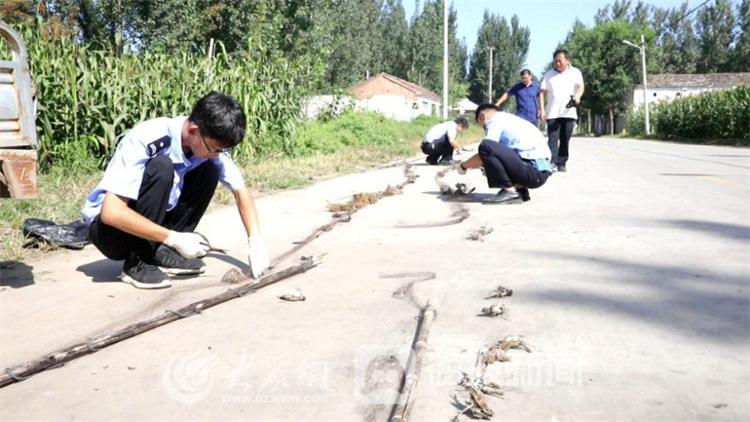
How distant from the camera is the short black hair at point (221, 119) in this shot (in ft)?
10.6

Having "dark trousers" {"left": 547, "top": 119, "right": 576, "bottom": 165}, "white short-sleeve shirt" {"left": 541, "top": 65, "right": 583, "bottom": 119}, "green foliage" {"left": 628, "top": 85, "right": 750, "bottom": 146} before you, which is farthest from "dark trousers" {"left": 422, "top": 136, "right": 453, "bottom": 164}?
"green foliage" {"left": 628, "top": 85, "right": 750, "bottom": 146}

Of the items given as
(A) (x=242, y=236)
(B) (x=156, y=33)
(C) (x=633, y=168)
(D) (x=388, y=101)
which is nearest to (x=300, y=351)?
(A) (x=242, y=236)

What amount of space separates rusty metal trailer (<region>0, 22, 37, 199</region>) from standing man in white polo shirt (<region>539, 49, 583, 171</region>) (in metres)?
8.09

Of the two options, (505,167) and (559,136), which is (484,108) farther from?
(559,136)

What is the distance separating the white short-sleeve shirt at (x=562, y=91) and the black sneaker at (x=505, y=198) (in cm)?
334

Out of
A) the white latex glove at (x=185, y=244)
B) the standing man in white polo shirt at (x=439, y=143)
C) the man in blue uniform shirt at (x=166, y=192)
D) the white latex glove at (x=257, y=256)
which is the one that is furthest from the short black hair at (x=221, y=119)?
the standing man in white polo shirt at (x=439, y=143)

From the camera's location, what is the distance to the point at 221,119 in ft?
10.6

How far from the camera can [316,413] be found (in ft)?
6.93

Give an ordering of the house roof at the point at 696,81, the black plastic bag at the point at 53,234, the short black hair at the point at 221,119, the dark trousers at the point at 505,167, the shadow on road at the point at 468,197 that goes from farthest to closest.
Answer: the house roof at the point at 696,81, the shadow on road at the point at 468,197, the dark trousers at the point at 505,167, the black plastic bag at the point at 53,234, the short black hair at the point at 221,119

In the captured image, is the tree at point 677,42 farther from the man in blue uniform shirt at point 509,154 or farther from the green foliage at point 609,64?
the man in blue uniform shirt at point 509,154

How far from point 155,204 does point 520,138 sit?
4.11 metres

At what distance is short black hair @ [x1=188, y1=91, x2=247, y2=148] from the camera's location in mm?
3225

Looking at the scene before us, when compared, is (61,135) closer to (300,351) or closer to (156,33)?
(300,351)

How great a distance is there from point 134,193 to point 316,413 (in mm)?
1756
